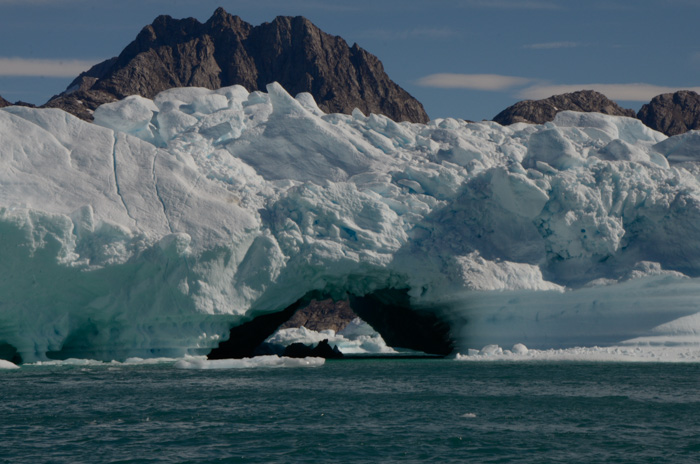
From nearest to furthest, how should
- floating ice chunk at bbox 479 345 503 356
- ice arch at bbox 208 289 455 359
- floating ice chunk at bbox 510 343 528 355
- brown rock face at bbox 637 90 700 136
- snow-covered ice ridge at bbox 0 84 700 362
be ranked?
1. snow-covered ice ridge at bbox 0 84 700 362
2. floating ice chunk at bbox 510 343 528 355
3. floating ice chunk at bbox 479 345 503 356
4. ice arch at bbox 208 289 455 359
5. brown rock face at bbox 637 90 700 136

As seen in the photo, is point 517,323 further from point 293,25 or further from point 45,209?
point 293,25

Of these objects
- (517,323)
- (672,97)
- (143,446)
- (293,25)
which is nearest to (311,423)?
(143,446)

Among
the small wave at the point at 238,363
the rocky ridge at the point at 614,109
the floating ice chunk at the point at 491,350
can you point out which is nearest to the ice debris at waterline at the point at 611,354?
the floating ice chunk at the point at 491,350

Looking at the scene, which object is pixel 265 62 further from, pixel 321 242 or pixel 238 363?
pixel 238 363

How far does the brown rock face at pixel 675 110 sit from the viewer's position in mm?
71250

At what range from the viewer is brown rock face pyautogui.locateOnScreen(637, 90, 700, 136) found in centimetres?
7125

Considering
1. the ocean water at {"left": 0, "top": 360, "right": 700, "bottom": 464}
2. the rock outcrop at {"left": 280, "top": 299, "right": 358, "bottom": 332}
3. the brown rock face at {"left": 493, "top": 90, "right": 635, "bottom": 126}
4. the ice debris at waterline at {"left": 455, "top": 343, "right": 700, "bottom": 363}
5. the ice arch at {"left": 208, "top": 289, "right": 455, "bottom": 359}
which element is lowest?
the ocean water at {"left": 0, "top": 360, "right": 700, "bottom": 464}

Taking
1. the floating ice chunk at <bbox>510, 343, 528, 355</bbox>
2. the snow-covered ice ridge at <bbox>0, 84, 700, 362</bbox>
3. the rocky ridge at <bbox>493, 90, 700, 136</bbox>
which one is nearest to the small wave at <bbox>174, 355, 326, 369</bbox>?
the snow-covered ice ridge at <bbox>0, 84, 700, 362</bbox>

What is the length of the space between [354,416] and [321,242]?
13.1 meters

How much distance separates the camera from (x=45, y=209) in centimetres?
3023

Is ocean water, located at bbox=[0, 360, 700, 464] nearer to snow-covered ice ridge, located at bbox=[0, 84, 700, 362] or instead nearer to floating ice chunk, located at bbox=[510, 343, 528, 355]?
snow-covered ice ridge, located at bbox=[0, 84, 700, 362]

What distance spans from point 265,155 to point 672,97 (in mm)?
45947

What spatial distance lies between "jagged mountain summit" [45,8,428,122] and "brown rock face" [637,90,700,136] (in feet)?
77.5

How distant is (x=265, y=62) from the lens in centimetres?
9300
